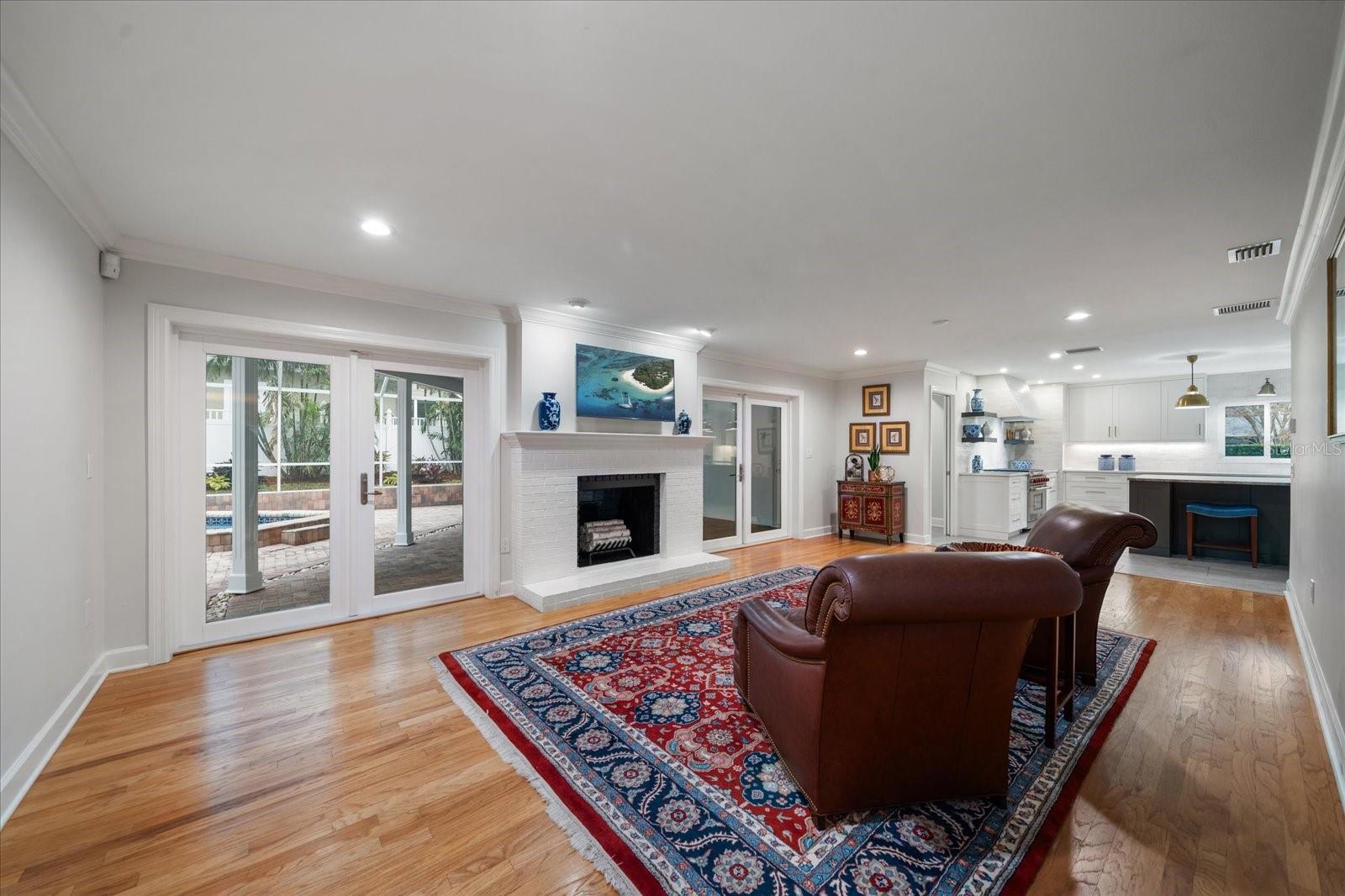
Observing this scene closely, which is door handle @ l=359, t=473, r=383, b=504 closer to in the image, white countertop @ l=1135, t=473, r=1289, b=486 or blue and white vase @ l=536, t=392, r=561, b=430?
blue and white vase @ l=536, t=392, r=561, b=430

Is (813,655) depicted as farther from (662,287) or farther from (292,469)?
→ (292,469)

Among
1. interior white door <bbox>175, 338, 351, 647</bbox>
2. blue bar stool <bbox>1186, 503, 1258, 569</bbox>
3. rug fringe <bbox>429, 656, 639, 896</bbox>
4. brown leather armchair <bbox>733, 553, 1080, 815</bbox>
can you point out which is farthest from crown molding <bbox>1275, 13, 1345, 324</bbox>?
interior white door <bbox>175, 338, 351, 647</bbox>

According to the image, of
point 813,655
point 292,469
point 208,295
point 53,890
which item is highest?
point 208,295

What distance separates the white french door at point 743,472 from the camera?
646 centimetres

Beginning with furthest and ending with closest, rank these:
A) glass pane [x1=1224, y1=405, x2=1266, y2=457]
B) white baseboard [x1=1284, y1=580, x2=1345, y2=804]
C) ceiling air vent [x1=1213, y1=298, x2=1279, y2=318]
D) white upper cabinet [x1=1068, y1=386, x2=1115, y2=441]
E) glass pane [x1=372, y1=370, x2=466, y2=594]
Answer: white upper cabinet [x1=1068, y1=386, x2=1115, y2=441] → glass pane [x1=1224, y1=405, x2=1266, y2=457] → ceiling air vent [x1=1213, y1=298, x2=1279, y2=318] → glass pane [x1=372, y1=370, x2=466, y2=594] → white baseboard [x1=1284, y1=580, x2=1345, y2=804]

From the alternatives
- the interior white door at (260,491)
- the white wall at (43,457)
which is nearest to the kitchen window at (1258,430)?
the interior white door at (260,491)

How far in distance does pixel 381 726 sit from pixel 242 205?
2.56 metres

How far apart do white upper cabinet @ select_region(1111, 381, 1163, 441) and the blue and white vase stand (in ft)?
29.5

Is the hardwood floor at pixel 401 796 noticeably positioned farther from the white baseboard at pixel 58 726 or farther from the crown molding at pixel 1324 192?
the crown molding at pixel 1324 192

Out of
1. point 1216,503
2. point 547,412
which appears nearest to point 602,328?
point 547,412

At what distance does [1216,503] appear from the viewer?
5.75 meters

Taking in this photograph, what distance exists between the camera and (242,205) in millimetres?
2521

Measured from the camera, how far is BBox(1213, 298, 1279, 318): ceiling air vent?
4.08 metres

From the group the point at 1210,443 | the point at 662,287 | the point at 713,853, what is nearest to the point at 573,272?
the point at 662,287
